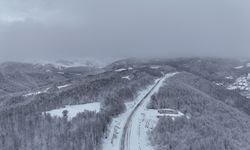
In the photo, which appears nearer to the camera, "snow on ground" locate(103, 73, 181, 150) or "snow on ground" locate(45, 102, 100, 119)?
"snow on ground" locate(103, 73, 181, 150)

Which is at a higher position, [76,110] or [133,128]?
[76,110]

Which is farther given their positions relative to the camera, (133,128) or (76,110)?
(76,110)

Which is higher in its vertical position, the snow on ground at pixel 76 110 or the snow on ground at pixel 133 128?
the snow on ground at pixel 76 110

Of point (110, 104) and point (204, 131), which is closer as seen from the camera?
point (204, 131)

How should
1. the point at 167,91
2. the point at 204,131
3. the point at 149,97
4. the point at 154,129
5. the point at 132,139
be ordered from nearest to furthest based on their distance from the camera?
the point at 132,139, the point at 154,129, the point at 204,131, the point at 149,97, the point at 167,91

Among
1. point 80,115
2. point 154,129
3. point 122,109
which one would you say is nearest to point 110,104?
point 122,109

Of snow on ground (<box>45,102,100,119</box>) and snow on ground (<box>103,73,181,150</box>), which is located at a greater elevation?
snow on ground (<box>45,102,100,119</box>)

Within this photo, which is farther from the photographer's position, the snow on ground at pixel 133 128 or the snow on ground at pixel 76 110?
the snow on ground at pixel 76 110

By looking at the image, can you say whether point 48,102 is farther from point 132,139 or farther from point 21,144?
point 132,139
